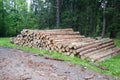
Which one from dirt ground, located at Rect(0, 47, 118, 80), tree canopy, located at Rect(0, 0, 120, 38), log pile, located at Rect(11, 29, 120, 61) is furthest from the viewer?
tree canopy, located at Rect(0, 0, 120, 38)

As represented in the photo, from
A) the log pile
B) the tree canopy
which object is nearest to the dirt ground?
the log pile

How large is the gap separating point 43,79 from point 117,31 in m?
19.4

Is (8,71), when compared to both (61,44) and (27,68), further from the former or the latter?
(61,44)

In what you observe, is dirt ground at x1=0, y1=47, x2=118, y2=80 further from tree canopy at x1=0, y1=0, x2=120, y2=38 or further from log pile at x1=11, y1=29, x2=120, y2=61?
tree canopy at x1=0, y1=0, x2=120, y2=38

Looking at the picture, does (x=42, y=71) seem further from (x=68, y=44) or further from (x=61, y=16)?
(x=61, y=16)

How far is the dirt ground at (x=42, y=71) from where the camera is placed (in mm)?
8430

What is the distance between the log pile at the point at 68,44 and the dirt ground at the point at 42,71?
1.80 metres

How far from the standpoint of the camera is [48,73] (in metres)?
9.01

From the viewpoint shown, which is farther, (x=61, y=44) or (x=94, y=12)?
(x=94, y=12)

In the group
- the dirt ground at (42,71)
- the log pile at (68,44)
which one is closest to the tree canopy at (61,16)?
the log pile at (68,44)

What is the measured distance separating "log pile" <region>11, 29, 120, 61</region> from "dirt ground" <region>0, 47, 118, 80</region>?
1803mm

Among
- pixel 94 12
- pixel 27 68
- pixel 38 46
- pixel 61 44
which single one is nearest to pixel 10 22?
pixel 94 12

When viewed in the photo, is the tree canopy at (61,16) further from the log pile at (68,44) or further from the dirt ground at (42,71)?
the dirt ground at (42,71)

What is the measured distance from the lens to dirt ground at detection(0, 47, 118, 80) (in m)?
8.43
